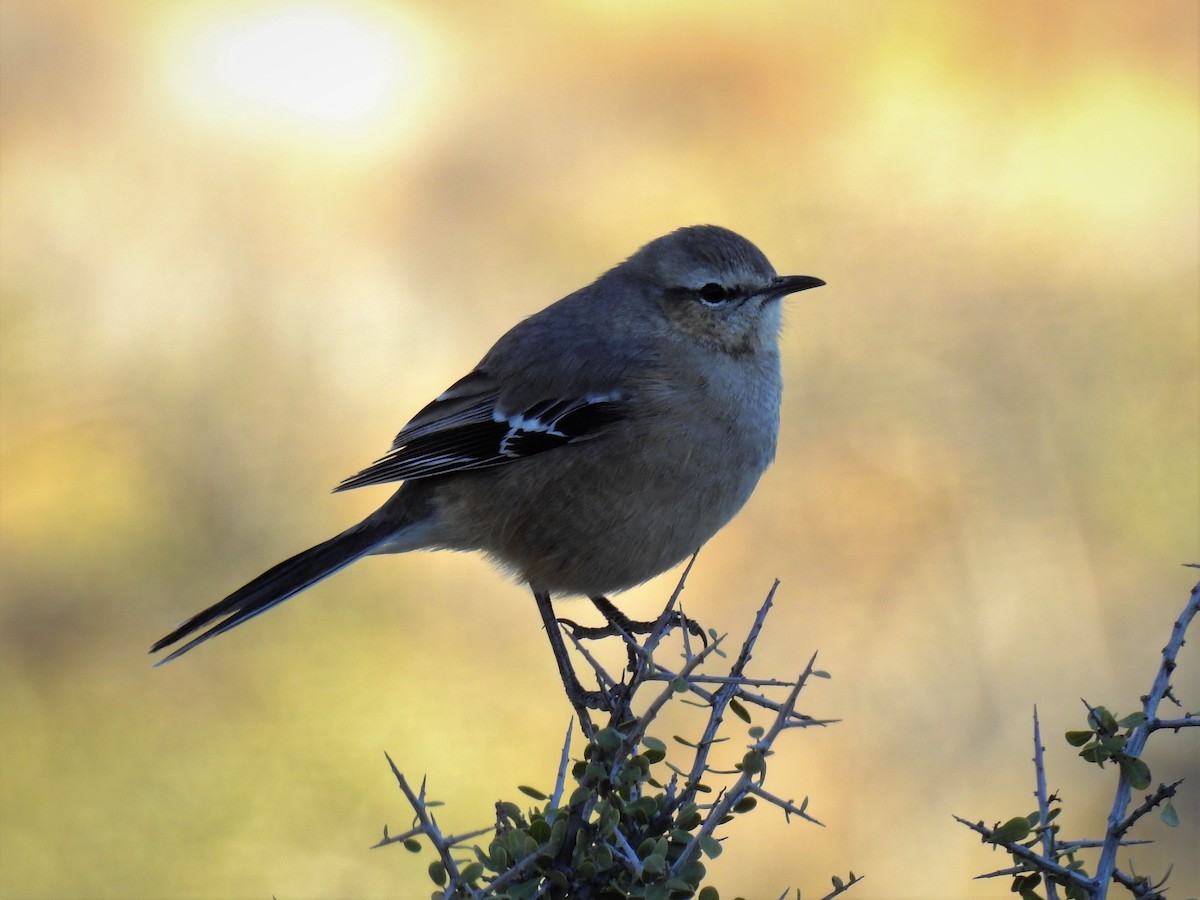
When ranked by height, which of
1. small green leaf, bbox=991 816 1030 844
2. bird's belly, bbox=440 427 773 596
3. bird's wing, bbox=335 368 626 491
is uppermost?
bird's wing, bbox=335 368 626 491

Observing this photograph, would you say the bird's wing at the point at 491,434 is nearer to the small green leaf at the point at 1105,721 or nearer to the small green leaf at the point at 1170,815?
the small green leaf at the point at 1105,721

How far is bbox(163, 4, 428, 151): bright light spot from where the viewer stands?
699cm

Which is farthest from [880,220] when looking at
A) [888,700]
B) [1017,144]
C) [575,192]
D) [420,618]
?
[420,618]

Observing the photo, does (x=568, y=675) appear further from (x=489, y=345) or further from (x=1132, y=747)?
(x=489, y=345)

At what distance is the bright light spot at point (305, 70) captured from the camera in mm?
6988

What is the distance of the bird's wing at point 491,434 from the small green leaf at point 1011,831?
197 centimetres

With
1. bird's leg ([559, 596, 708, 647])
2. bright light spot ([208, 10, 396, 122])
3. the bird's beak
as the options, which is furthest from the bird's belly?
bright light spot ([208, 10, 396, 122])

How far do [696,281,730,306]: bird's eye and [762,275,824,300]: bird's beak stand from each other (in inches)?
4.7

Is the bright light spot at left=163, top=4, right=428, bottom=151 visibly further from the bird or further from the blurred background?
the bird

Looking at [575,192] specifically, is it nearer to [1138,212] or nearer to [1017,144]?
[1017,144]

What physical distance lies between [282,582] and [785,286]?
1.66m

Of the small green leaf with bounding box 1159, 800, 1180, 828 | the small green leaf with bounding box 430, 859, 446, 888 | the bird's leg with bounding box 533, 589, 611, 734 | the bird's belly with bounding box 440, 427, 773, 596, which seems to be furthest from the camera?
the bird's belly with bounding box 440, 427, 773, 596

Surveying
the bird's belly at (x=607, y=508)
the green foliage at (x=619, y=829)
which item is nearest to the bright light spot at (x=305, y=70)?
the bird's belly at (x=607, y=508)

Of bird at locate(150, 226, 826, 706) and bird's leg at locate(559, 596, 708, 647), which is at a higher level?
bird at locate(150, 226, 826, 706)
